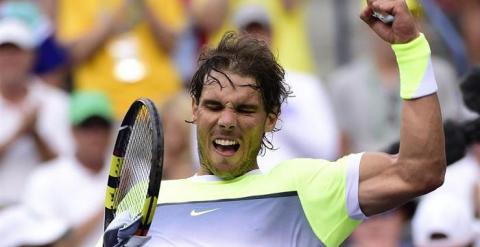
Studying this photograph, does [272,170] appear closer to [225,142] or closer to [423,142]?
[225,142]

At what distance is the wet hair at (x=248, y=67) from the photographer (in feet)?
17.3

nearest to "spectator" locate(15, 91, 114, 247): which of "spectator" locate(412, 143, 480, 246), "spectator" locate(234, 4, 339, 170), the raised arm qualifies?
"spectator" locate(234, 4, 339, 170)

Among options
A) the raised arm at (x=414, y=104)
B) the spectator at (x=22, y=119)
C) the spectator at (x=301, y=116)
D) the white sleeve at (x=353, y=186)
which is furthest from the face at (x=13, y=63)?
the raised arm at (x=414, y=104)

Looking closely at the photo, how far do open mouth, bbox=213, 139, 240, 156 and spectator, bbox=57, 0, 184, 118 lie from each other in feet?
13.1

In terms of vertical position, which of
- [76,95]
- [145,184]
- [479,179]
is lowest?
[479,179]

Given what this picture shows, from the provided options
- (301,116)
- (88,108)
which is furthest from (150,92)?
(301,116)

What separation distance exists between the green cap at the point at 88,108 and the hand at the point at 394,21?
4171 mm

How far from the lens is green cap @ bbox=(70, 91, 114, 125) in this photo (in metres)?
8.75

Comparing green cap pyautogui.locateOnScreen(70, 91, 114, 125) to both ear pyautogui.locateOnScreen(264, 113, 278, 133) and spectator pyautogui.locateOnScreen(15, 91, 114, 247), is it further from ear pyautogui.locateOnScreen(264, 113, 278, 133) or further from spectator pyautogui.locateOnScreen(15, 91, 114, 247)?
ear pyautogui.locateOnScreen(264, 113, 278, 133)

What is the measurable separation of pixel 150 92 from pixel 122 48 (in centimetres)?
35

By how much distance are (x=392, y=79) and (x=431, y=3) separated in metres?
1.15

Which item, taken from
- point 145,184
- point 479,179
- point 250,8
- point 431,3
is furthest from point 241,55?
point 431,3

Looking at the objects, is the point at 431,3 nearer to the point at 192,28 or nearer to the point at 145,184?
the point at 192,28

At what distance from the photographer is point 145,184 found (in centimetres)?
495
